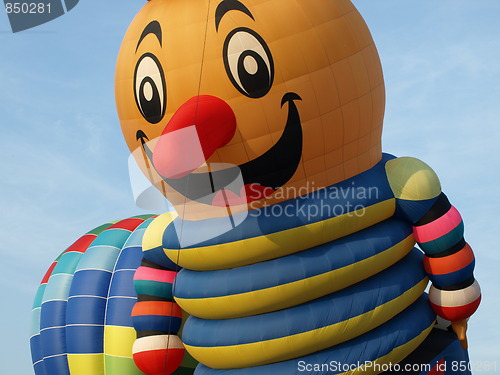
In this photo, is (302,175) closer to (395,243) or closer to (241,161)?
(241,161)

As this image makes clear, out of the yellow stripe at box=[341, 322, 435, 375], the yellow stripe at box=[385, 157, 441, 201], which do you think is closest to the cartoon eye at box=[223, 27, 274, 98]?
the yellow stripe at box=[385, 157, 441, 201]

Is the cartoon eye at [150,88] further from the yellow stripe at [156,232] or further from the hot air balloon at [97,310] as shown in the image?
the hot air balloon at [97,310]

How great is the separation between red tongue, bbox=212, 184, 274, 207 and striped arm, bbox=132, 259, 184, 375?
77.2 inches

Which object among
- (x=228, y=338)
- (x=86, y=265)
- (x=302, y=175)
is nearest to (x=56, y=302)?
(x=86, y=265)

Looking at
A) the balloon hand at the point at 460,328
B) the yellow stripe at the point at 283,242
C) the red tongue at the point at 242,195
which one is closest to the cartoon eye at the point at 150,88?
the red tongue at the point at 242,195

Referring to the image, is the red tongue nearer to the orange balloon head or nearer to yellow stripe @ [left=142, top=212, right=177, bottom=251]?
the orange balloon head

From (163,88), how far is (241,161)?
110 centimetres

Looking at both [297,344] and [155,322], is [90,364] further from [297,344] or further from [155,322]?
[297,344]

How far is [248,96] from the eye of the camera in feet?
27.1

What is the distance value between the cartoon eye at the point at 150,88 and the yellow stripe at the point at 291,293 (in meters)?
2.07

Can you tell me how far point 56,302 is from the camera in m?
13.3

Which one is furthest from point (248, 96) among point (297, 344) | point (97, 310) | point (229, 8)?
point (97, 310)

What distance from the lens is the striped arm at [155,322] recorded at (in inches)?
401

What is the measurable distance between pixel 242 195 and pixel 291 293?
3.76 ft
